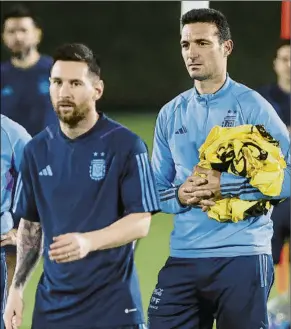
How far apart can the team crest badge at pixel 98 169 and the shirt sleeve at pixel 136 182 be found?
8 centimetres

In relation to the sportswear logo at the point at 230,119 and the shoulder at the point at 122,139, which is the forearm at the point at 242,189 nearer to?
the sportswear logo at the point at 230,119

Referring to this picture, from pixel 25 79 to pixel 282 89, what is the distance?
1560 millimetres

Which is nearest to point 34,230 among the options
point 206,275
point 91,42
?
point 206,275

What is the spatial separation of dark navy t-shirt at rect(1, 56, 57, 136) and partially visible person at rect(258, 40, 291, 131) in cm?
132

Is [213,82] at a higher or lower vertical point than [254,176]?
higher

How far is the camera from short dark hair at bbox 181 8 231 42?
442 centimetres

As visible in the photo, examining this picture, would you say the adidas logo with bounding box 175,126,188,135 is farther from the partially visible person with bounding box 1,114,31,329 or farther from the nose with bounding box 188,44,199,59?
the partially visible person with bounding box 1,114,31,329

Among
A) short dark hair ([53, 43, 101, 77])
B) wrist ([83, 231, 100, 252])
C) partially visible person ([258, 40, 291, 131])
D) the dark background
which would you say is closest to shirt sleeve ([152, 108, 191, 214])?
short dark hair ([53, 43, 101, 77])

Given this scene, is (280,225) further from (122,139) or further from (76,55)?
(76,55)

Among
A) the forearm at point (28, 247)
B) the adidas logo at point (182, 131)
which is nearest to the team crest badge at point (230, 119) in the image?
the adidas logo at point (182, 131)

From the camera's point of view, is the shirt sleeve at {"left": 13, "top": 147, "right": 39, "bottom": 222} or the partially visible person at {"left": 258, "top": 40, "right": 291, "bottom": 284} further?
the partially visible person at {"left": 258, "top": 40, "right": 291, "bottom": 284}

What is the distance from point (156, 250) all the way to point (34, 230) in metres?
4.20

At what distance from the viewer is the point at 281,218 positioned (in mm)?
5945

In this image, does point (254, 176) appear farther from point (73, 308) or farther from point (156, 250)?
point (156, 250)
